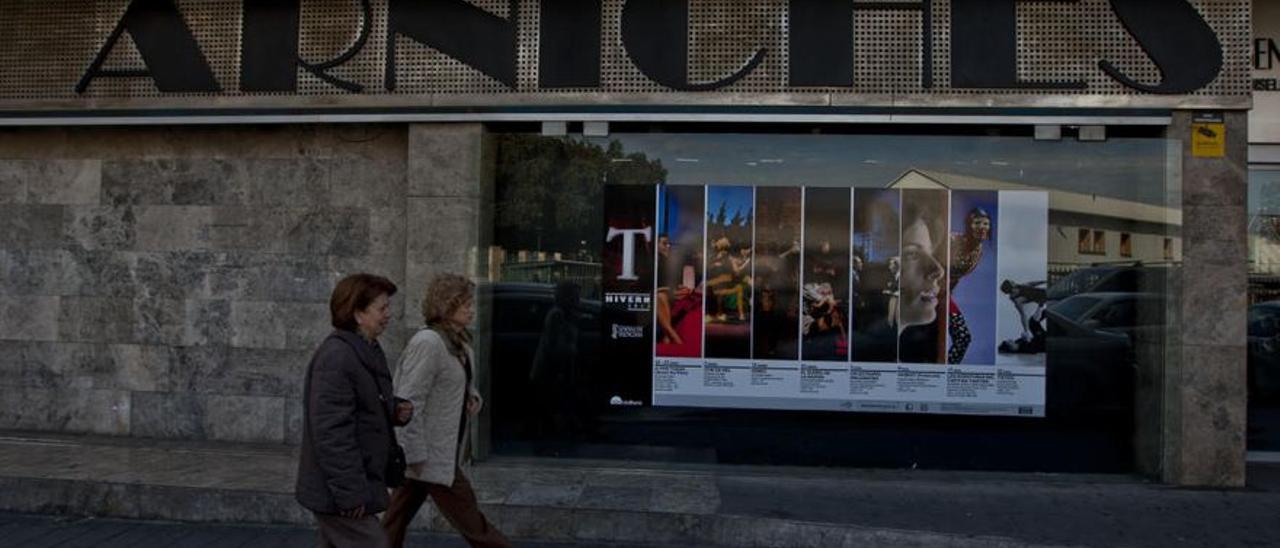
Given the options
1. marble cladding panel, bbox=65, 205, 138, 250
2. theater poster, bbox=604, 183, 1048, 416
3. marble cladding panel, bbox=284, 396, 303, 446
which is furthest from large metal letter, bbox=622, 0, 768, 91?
marble cladding panel, bbox=65, 205, 138, 250

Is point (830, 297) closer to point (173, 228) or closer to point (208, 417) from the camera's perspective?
point (208, 417)

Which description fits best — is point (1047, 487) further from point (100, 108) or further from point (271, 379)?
point (100, 108)

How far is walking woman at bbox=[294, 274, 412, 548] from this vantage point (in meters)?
3.63

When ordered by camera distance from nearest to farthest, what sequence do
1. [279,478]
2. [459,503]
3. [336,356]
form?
[336,356]
[459,503]
[279,478]

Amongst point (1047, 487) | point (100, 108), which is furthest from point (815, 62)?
point (100, 108)

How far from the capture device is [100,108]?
7953 mm

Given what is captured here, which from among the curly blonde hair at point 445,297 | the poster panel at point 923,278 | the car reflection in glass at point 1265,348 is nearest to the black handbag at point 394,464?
the curly blonde hair at point 445,297

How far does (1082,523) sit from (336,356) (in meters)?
4.85

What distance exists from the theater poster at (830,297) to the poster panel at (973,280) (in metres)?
0.01

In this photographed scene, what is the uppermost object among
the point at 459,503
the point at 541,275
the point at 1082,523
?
the point at 541,275

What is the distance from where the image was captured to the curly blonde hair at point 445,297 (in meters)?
4.40

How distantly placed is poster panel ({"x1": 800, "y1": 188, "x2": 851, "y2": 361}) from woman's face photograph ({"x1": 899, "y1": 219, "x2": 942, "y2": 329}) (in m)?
0.46

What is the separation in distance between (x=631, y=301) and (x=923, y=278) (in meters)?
2.36

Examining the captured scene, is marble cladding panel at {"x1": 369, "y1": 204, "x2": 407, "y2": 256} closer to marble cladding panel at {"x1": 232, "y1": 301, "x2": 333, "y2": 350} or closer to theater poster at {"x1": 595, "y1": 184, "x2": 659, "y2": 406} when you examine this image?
marble cladding panel at {"x1": 232, "y1": 301, "x2": 333, "y2": 350}
